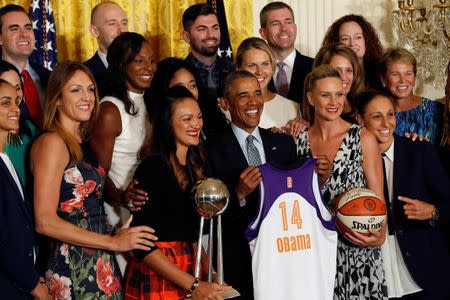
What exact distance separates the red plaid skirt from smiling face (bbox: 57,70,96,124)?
2.07 feet

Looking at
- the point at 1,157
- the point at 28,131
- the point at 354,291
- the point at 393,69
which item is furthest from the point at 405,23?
the point at 1,157

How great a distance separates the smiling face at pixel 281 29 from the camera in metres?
5.70

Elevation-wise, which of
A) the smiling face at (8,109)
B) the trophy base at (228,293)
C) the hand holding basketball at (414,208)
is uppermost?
the smiling face at (8,109)

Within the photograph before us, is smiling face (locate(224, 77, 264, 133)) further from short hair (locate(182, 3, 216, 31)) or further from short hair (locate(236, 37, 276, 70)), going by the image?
short hair (locate(182, 3, 216, 31))

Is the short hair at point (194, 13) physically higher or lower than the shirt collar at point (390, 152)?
higher

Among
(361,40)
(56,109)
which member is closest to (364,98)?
(361,40)

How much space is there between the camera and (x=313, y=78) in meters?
4.73

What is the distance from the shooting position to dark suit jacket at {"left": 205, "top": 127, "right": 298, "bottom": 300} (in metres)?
4.53

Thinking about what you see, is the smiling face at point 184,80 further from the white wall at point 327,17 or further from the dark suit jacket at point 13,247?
the white wall at point 327,17

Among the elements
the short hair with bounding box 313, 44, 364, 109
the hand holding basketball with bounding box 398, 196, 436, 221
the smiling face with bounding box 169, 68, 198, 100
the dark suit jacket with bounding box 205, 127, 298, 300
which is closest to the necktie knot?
the short hair with bounding box 313, 44, 364, 109

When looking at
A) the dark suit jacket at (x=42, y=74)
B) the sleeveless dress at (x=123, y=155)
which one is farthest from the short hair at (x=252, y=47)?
the dark suit jacket at (x=42, y=74)

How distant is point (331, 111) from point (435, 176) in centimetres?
64

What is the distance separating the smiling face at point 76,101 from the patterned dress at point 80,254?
148mm

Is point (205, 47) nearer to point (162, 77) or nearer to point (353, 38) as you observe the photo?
point (162, 77)
